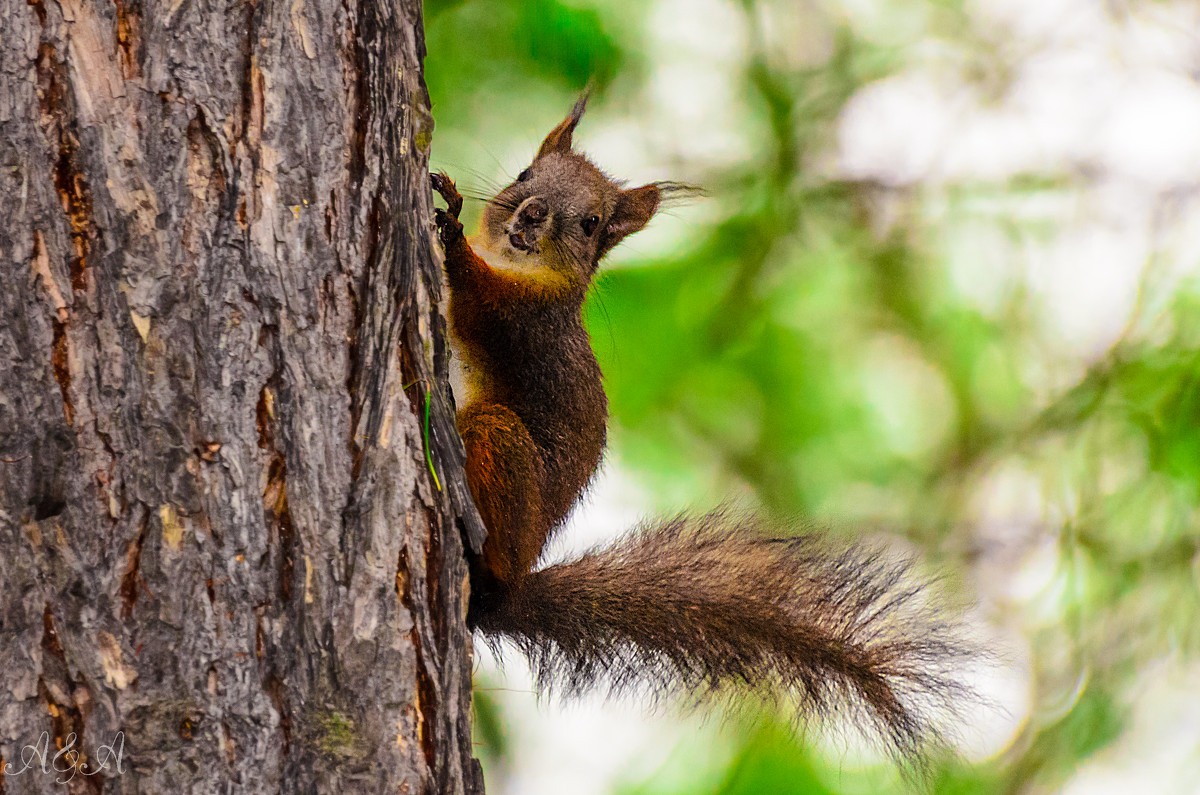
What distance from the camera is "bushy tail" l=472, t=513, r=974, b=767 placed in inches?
70.8

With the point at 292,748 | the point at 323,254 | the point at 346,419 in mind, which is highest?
the point at 323,254

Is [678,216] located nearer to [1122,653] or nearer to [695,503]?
[695,503]

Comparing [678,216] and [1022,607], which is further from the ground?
[678,216]

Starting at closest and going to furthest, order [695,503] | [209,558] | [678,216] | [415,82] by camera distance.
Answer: [209,558], [415,82], [695,503], [678,216]

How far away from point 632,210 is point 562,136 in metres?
0.28

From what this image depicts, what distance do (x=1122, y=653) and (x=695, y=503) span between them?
2397mm

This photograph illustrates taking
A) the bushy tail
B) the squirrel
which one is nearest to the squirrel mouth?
the squirrel

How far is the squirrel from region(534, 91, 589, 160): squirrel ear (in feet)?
1.89

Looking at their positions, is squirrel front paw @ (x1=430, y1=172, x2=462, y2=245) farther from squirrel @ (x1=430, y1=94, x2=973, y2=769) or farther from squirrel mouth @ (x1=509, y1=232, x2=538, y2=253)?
squirrel mouth @ (x1=509, y1=232, x2=538, y2=253)

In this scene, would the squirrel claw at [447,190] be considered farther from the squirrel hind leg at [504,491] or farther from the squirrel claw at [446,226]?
the squirrel hind leg at [504,491]

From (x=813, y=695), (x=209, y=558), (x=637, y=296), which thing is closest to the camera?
(x=209, y=558)

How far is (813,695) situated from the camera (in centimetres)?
183

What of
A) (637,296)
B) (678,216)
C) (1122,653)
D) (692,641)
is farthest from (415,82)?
(1122,653)

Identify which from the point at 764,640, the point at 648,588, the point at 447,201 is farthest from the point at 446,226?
the point at 764,640
